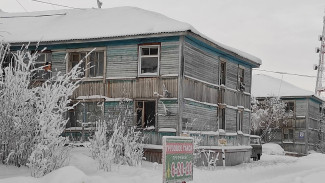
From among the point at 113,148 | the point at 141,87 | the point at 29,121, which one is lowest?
the point at 113,148

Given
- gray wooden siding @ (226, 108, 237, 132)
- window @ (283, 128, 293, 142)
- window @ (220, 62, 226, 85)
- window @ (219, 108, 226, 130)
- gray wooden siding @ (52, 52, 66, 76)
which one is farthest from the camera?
window @ (283, 128, 293, 142)

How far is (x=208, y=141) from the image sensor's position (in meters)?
21.1

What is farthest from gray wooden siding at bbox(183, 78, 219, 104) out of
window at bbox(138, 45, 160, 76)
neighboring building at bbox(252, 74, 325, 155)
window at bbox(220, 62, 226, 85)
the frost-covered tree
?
neighboring building at bbox(252, 74, 325, 155)

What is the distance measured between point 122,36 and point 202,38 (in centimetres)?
357

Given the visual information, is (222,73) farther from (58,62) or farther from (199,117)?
(58,62)

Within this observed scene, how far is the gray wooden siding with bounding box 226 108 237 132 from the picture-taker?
924 inches

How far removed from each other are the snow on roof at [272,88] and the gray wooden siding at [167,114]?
24.6 meters

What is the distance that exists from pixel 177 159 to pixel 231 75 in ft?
56.9

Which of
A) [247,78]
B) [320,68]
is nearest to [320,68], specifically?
[320,68]

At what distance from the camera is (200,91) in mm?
20516

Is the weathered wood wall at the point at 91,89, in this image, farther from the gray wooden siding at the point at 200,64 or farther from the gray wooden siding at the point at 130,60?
the gray wooden siding at the point at 200,64

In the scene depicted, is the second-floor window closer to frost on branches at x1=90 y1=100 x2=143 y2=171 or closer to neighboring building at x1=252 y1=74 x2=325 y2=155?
frost on branches at x1=90 y1=100 x2=143 y2=171

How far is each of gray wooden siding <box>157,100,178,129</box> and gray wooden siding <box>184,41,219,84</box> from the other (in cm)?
158

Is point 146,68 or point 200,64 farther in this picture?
point 200,64
